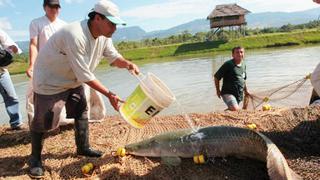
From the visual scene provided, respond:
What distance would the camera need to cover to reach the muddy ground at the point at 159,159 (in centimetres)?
453

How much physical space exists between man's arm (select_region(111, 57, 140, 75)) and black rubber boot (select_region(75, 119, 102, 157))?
85 centimetres

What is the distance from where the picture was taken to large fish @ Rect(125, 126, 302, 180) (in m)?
4.49

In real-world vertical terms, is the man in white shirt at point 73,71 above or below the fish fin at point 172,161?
above

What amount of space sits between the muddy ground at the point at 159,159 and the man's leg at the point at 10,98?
0.38m

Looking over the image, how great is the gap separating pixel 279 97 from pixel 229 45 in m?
29.6

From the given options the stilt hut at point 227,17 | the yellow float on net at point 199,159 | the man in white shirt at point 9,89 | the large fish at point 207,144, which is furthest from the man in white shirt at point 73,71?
the stilt hut at point 227,17

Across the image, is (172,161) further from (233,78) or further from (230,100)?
(233,78)

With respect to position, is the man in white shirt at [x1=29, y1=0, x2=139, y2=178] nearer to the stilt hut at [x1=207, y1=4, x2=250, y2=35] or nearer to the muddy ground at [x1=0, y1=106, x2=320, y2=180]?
the muddy ground at [x1=0, y1=106, x2=320, y2=180]

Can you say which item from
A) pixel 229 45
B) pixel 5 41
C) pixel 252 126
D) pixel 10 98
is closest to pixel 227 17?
pixel 229 45

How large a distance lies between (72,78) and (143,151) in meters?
1.24

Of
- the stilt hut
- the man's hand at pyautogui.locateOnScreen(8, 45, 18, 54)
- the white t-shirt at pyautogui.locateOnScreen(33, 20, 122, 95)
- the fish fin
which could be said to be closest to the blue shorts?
the fish fin

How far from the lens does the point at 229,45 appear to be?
39438 millimetres

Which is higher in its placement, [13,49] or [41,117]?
[13,49]

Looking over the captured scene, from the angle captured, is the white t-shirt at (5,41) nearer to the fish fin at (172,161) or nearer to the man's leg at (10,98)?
the man's leg at (10,98)
